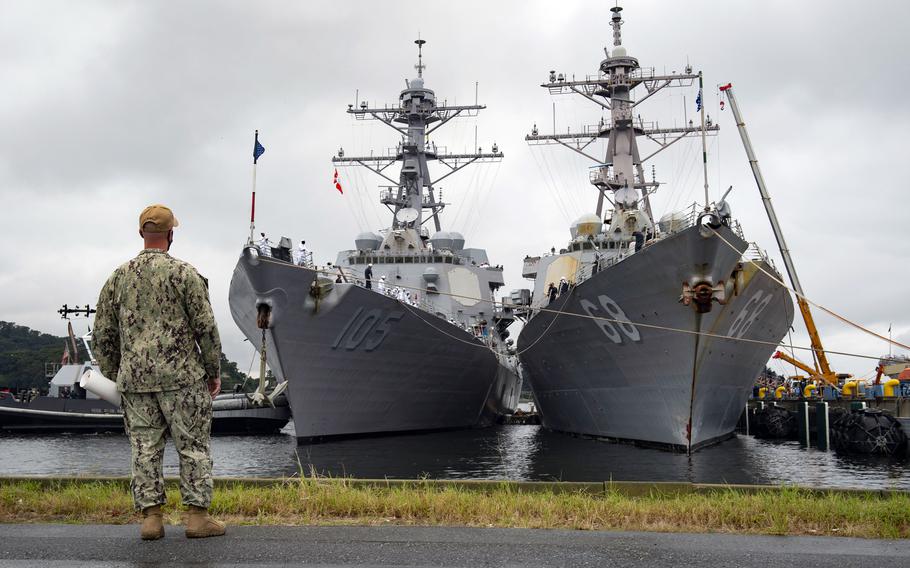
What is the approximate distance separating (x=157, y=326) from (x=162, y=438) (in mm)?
585

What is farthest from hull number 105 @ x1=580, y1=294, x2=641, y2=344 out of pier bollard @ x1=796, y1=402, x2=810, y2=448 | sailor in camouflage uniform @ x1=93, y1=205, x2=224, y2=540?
sailor in camouflage uniform @ x1=93, y1=205, x2=224, y2=540

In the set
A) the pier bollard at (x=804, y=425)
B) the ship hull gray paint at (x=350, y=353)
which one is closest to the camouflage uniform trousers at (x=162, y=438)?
the ship hull gray paint at (x=350, y=353)

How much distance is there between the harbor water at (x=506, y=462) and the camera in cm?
1413

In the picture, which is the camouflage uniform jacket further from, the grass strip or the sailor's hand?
the grass strip

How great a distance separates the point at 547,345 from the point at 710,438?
4.64 meters

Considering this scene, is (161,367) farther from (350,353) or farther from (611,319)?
(350,353)

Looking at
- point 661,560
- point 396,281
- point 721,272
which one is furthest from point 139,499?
point 396,281

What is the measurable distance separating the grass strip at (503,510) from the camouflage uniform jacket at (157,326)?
1056 millimetres

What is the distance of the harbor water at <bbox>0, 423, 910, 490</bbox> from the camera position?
46.4 feet

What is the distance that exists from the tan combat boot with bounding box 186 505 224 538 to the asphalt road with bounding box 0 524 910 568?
0.21ft

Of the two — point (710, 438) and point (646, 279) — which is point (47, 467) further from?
point (710, 438)

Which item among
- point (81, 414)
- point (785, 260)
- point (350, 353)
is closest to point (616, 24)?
point (785, 260)

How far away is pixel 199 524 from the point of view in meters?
3.88

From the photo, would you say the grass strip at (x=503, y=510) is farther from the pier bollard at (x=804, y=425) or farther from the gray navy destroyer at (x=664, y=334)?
the pier bollard at (x=804, y=425)
